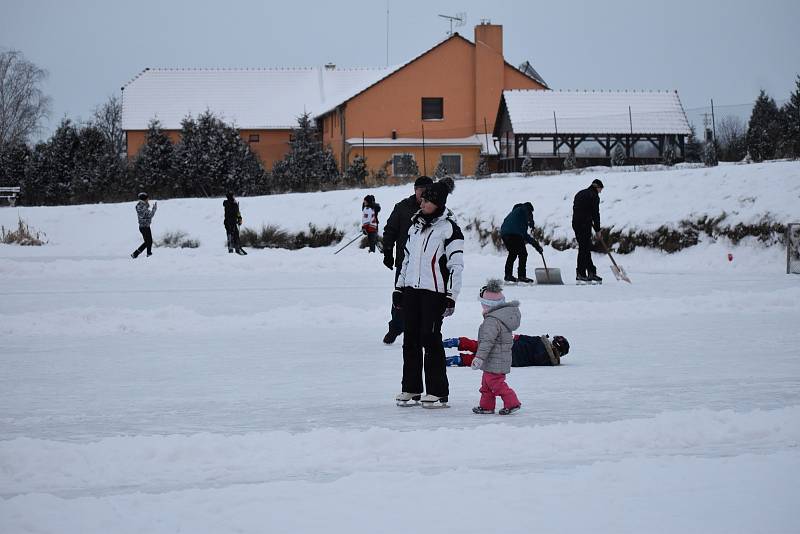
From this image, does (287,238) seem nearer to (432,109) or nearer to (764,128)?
(432,109)

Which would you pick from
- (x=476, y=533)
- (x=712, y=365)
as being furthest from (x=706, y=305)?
(x=476, y=533)

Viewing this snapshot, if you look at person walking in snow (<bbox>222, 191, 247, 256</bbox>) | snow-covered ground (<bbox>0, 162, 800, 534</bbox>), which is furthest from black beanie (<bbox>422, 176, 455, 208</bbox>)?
person walking in snow (<bbox>222, 191, 247, 256</bbox>)

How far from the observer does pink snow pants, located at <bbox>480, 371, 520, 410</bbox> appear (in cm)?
803

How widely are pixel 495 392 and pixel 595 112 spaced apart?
4666cm

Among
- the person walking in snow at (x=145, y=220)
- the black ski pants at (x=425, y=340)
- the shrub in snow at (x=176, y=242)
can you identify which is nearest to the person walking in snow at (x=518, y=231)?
the person walking in snow at (x=145, y=220)

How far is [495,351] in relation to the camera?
813 centimetres

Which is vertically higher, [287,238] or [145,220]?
[145,220]

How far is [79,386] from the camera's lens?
954 centimetres

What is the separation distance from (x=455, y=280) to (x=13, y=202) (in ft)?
141

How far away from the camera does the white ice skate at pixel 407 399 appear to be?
8.50m

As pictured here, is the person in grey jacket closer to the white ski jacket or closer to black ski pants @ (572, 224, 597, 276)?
the white ski jacket

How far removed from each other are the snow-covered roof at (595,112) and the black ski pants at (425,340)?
40509mm

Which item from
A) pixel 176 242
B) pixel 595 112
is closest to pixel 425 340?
pixel 176 242

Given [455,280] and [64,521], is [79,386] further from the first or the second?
[64,521]
